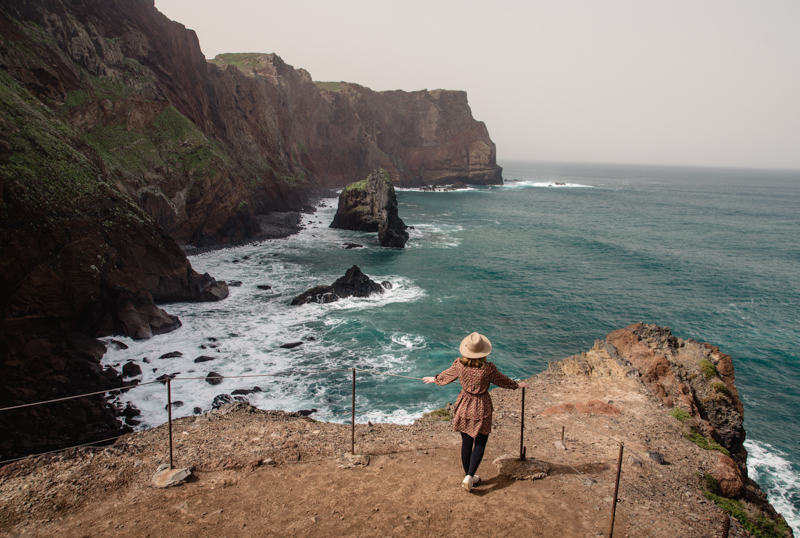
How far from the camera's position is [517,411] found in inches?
463

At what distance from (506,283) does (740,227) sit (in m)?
49.3

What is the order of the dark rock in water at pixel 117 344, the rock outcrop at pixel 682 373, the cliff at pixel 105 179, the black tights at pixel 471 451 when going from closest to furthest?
the black tights at pixel 471 451 → the rock outcrop at pixel 682 373 → the cliff at pixel 105 179 → the dark rock in water at pixel 117 344

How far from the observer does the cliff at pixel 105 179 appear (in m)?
15.8

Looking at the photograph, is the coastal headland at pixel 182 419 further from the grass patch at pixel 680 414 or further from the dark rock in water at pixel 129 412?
the dark rock in water at pixel 129 412

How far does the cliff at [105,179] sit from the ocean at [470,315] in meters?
2.10

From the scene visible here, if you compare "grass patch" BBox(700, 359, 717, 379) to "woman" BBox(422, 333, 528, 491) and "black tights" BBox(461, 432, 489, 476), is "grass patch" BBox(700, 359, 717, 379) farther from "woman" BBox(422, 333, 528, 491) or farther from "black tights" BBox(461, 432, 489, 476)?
"black tights" BBox(461, 432, 489, 476)

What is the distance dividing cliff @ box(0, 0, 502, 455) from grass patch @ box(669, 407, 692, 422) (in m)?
16.0

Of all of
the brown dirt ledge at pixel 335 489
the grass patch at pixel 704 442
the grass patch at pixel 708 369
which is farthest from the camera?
the grass patch at pixel 708 369

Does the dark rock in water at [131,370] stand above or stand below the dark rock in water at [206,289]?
below

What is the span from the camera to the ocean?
16.9 meters

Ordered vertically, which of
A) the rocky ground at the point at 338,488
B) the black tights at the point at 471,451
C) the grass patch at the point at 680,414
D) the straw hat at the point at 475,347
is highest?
the straw hat at the point at 475,347

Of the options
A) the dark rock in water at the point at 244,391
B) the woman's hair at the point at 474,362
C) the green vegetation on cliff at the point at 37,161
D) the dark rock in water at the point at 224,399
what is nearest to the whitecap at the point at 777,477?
the woman's hair at the point at 474,362

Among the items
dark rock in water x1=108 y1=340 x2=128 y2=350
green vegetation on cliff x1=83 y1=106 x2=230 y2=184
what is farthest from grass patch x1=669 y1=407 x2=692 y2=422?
green vegetation on cliff x1=83 y1=106 x2=230 y2=184

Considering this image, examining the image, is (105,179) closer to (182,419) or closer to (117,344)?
(117,344)
